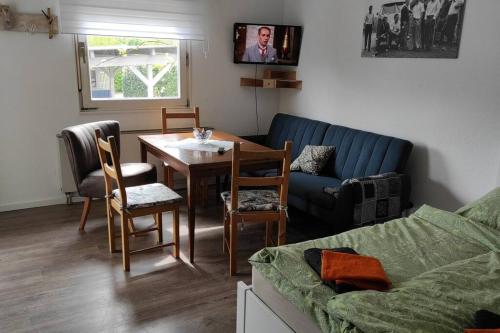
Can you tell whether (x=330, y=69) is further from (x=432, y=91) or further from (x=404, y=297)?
(x=404, y=297)

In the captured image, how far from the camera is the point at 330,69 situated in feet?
13.8

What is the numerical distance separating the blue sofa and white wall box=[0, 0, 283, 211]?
1393mm

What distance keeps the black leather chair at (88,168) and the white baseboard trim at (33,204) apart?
658mm

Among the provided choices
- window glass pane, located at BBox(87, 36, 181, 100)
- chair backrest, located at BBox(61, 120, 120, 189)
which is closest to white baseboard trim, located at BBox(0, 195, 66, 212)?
chair backrest, located at BBox(61, 120, 120, 189)

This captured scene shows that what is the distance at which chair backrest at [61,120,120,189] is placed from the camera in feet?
10.6

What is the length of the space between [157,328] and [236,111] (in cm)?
299

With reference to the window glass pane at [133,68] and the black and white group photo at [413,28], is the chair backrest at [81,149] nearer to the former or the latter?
the window glass pane at [133,68]

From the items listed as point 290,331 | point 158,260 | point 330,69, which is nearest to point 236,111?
point 330,69

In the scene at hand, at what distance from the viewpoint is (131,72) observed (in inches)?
165

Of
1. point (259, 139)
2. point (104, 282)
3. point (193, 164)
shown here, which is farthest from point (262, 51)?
point (104, 282)

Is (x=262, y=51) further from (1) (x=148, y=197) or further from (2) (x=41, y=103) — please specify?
(1) (x=148, y=197)

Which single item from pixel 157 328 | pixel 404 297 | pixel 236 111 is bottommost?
pixel 157 328

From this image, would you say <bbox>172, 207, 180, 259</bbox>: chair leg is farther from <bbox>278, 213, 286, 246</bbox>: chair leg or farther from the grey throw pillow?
the grey throw pillow

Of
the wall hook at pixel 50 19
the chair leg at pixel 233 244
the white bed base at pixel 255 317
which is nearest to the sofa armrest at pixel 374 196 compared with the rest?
the chair leg at pixel 233 244
